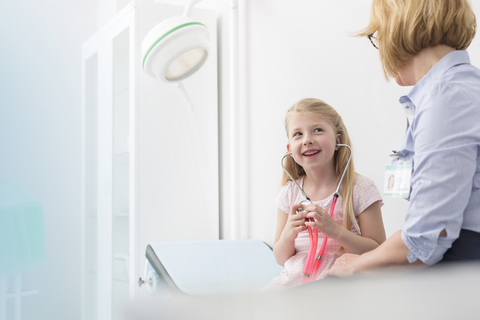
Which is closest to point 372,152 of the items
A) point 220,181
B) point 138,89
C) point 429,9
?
point 429,9

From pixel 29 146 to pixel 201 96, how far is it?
1690 mm

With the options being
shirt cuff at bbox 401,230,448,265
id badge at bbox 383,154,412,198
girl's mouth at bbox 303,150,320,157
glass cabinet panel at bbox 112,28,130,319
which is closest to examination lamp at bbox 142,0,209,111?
glass cabinet panel at bbox 112,28,130,319

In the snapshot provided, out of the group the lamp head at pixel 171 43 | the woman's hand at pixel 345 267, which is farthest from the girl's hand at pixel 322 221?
the lamp head at pixel 171 43

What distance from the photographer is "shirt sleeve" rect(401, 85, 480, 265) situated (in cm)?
57

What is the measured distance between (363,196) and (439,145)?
0.44 metres

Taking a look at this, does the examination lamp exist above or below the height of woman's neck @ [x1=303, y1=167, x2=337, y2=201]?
above

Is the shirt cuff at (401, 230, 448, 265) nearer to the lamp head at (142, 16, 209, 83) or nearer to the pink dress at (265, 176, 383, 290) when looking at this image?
the pink dress at (265, 176, 383, 290)

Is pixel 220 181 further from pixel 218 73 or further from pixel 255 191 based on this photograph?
pixel 218 73

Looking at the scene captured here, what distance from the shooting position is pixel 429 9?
677mm

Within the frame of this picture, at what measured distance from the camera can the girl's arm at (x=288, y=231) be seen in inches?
35.7

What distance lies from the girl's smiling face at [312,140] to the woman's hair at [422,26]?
0.32 meters

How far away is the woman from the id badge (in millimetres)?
18

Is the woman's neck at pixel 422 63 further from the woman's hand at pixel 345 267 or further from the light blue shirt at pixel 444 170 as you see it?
the woman's hand at pixel 345 267

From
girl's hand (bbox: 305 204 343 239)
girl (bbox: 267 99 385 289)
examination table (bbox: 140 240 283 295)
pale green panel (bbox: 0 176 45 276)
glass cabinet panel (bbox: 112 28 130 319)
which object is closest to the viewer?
pale green panel (bbox: 0 176 45 276)
